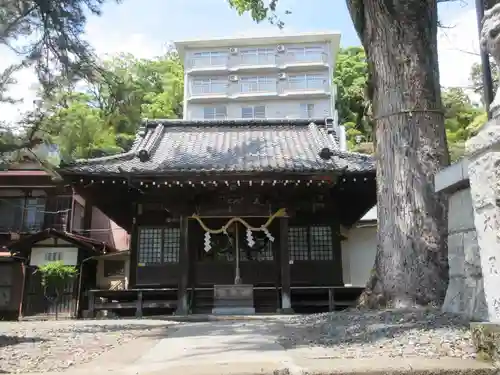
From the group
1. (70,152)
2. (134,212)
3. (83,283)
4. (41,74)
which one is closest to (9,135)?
(41,74)

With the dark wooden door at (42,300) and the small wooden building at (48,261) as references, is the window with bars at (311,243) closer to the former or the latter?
the small wooden building at (48,261)

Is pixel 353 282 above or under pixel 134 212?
under

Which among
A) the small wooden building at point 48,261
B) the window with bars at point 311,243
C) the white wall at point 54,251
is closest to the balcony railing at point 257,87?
the small wooden building at point 48,261

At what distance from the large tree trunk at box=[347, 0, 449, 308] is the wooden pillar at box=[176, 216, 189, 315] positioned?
5.51 m

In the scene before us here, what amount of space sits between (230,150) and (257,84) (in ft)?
78.5

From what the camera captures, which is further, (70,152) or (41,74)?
(70,152)

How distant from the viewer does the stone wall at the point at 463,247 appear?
3416 millimetres

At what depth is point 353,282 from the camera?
50.5 ft

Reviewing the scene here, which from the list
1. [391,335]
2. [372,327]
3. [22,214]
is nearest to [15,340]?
[372,327]

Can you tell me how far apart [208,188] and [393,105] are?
5734 mm

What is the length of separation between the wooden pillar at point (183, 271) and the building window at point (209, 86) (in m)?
25.3

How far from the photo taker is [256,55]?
35.5 meters

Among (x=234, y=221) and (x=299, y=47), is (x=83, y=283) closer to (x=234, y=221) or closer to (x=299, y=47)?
(x=234, y=221)

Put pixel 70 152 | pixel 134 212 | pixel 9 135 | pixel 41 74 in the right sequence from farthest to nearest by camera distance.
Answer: pixel 70 152 → pixel 134 212 → pixel 41 74 → pixel 9 135
